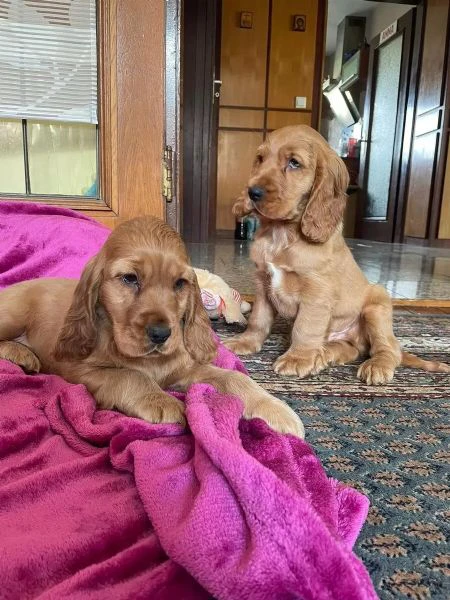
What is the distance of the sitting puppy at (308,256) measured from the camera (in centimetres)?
195

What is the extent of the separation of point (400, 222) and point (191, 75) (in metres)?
4.34

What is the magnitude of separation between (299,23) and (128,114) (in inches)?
264

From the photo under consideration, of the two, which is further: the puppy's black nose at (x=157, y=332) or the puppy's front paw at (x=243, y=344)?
the puppy's front paw at (x=243, y=344)

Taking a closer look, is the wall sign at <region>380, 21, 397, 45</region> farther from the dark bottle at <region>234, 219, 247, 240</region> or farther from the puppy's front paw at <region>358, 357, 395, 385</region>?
the puppy's front paw at <region>358, 357, 395, 385</region>

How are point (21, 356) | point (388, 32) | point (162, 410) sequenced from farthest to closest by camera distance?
point (388, 32) < point (21, 356) < point (162, 410)

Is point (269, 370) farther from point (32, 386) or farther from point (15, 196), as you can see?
point (15, 196)

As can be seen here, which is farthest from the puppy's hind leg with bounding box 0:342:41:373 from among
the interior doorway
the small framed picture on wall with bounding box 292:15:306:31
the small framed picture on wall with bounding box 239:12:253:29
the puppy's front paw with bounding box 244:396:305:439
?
the small framed picture on wall with bounding box 292:15:306:31

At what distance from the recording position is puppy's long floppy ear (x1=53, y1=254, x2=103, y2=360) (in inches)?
49.7

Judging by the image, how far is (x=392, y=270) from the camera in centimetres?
479

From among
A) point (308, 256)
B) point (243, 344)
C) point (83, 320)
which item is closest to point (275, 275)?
point (308, 256)

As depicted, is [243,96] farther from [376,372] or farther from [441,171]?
[376,372]

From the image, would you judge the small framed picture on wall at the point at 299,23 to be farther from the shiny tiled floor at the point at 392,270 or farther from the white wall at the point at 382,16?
the shiny tiled floor at the point at 392,270

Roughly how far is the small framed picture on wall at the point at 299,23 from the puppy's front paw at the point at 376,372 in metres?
7.57

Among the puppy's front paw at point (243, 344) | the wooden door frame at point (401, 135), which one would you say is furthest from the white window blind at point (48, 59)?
the wooden door frame at point (401, 135)
